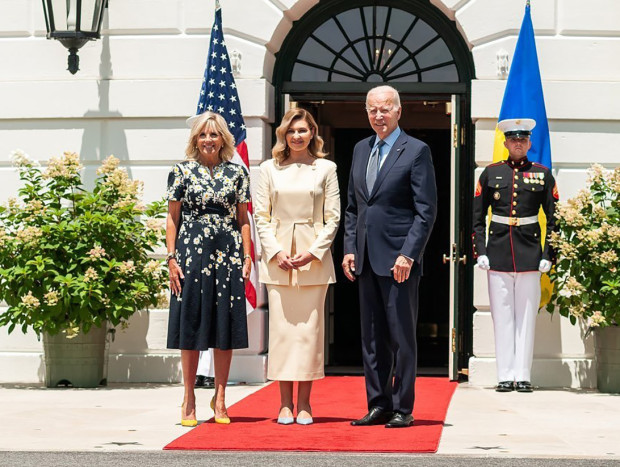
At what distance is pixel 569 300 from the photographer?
9492 millimetres

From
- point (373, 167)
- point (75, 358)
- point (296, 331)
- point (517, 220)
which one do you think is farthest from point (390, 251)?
point (75, 358)

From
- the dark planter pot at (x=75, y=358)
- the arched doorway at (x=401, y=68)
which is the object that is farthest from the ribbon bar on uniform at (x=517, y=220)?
the dark planter pot at (x=75, y=358)

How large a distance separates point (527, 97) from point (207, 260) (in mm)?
3503

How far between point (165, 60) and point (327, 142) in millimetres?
2840

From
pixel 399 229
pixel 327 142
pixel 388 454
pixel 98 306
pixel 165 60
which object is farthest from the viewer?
pixel 327 142

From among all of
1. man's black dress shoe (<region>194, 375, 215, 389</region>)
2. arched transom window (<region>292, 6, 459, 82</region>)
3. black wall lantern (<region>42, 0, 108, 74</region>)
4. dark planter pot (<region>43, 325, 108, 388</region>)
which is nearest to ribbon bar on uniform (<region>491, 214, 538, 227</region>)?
arched transom window (<region>292, 6, 459, 82</region>)

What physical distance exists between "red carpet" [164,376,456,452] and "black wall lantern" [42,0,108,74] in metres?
3.20

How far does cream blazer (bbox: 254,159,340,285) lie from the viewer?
7473 mm

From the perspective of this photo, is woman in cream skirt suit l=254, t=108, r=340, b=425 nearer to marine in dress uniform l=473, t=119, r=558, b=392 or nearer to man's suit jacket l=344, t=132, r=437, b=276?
man's suit jacket l=344, t=132, r=437, b=276

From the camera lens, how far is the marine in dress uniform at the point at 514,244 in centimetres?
952

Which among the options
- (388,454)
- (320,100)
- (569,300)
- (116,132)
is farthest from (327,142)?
(388,454)

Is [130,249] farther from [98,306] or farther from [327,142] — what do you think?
[327,142]

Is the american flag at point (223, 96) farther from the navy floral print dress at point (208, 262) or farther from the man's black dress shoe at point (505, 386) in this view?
the navy floral print dress at point (208, 262)

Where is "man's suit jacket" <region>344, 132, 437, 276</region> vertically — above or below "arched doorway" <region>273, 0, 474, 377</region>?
below
